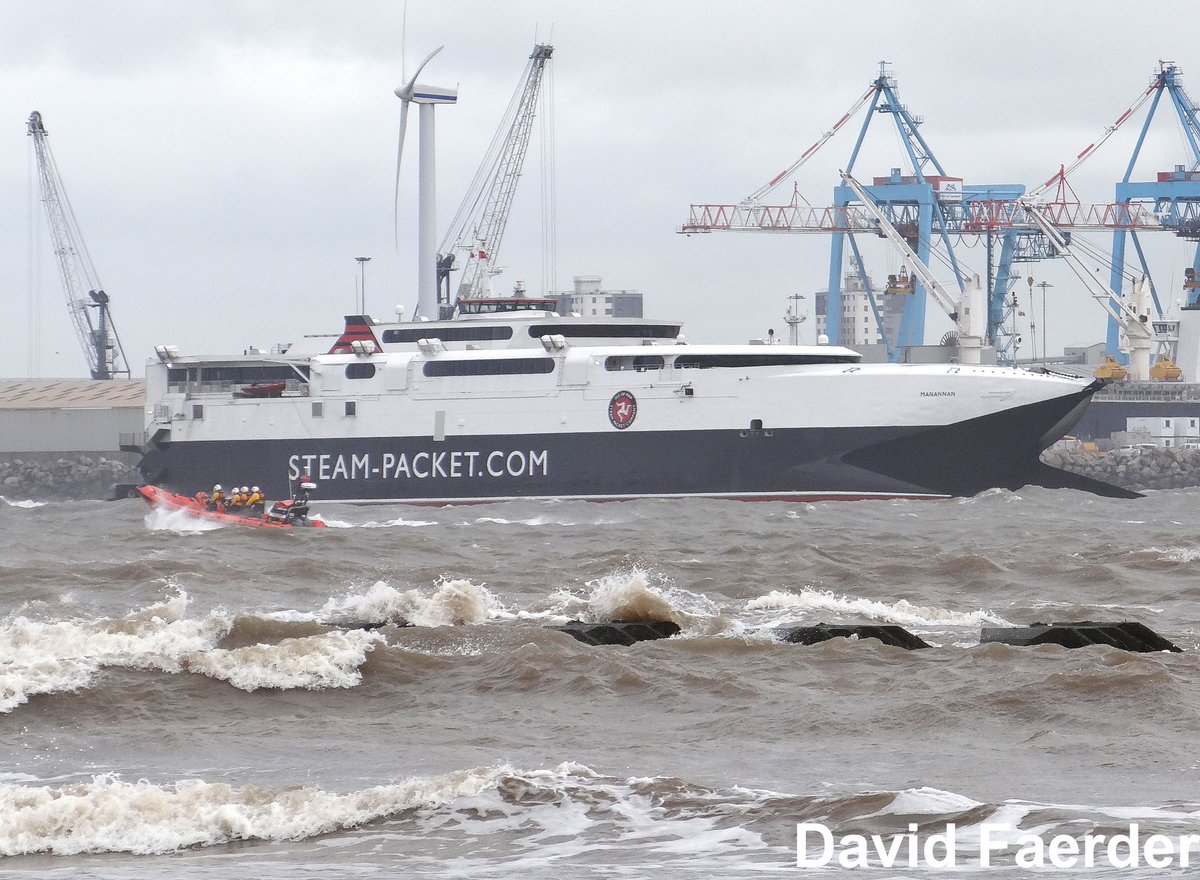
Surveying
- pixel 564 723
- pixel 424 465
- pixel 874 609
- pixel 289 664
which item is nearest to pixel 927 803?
pixel 564 723

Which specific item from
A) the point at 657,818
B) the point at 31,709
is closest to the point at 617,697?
the point at 657,818

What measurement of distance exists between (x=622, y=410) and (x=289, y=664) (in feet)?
110

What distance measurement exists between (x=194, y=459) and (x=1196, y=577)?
37616 millimetres

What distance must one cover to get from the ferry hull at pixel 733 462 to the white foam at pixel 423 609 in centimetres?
2830

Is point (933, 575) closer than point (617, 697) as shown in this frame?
No

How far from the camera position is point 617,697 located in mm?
16297

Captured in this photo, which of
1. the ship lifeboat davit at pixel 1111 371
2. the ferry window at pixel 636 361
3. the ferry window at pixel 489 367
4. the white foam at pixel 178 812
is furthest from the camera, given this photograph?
the ship lifeboat davit at pixel 1111 371

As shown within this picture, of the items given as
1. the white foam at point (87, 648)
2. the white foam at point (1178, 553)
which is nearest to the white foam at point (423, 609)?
the white foam at point (87, 648)

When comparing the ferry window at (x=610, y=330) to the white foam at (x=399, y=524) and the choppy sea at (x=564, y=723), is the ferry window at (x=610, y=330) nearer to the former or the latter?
the white foam at (x=399, y=524)

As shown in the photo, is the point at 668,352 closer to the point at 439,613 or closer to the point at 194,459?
the point at 194,459

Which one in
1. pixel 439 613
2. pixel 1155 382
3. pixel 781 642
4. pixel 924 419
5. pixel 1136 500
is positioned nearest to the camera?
pixel 781 642

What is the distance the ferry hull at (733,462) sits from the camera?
49.4m

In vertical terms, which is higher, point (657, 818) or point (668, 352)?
point (668, 352)

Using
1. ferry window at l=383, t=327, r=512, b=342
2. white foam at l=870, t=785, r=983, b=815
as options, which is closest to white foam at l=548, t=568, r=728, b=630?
white foam at l=870, t=785, r=983, b=815
